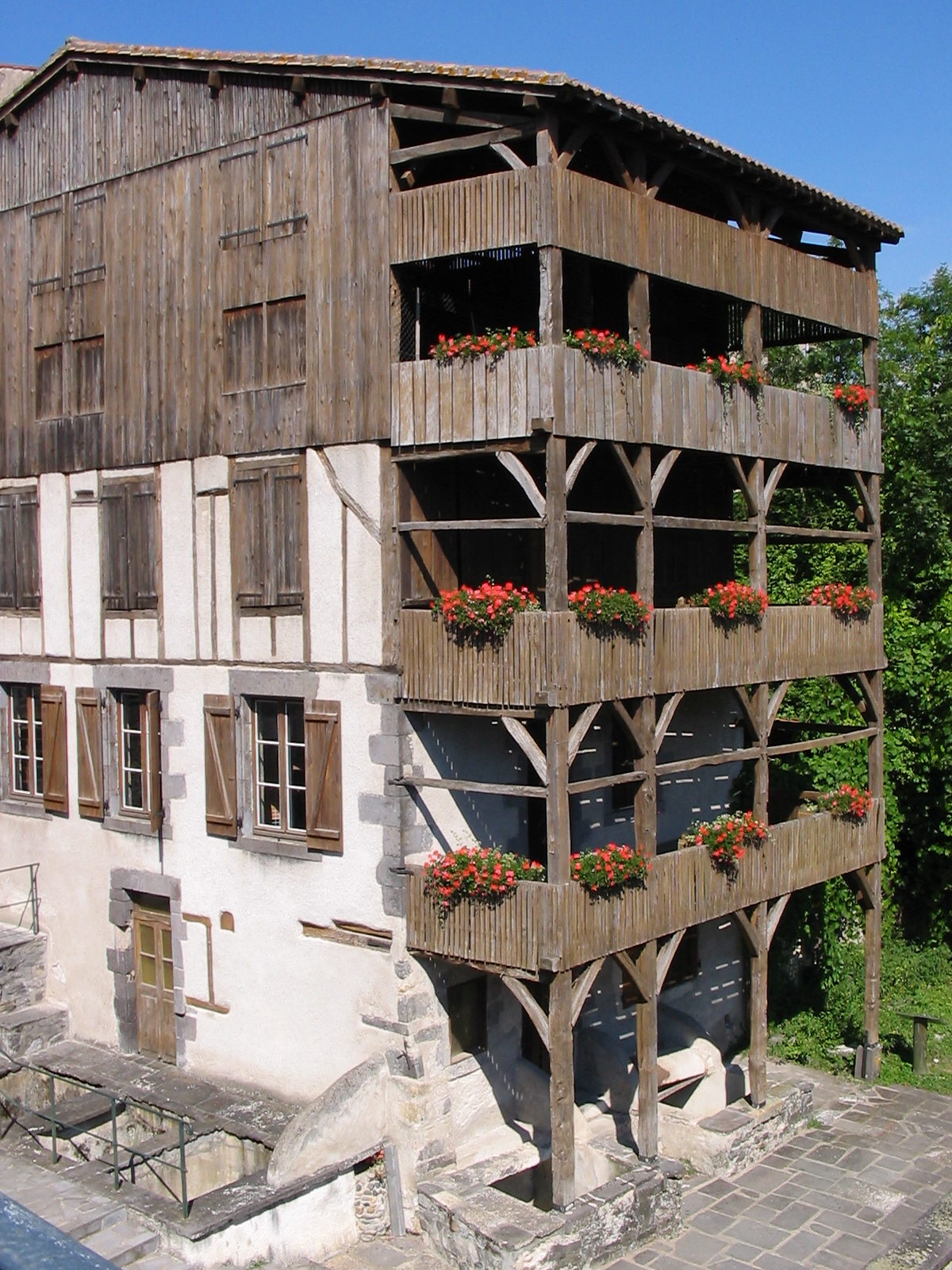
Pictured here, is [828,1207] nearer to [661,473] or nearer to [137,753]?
[661,473]

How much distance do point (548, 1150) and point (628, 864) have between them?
138 inches

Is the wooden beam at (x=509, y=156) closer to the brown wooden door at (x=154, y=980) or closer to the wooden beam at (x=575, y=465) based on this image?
the wooden beam at (x=575, y=465)

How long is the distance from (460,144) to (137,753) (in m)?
8.02

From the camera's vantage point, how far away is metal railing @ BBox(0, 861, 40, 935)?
16.7 meters

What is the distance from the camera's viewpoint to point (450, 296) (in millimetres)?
14250

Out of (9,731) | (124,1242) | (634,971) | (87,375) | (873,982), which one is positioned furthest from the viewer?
(9,731)

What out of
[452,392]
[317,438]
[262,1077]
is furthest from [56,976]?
[452,392]

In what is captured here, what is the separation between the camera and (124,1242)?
11078mm

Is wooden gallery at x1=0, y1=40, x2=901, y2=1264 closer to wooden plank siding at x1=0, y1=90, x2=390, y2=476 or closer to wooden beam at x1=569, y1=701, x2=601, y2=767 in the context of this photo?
wooden plank siding at x1=0, y1=90, x2=390, y2=476

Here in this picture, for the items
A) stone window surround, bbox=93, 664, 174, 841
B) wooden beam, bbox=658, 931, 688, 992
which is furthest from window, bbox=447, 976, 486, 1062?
stone window surround, bbox=93, 664, 174, 841

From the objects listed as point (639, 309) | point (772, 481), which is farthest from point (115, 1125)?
point (772, 481)

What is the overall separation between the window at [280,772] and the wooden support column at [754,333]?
20.2 ft

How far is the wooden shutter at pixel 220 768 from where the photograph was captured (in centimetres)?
1434

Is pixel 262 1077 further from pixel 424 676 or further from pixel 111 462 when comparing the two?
pixel 111 462
